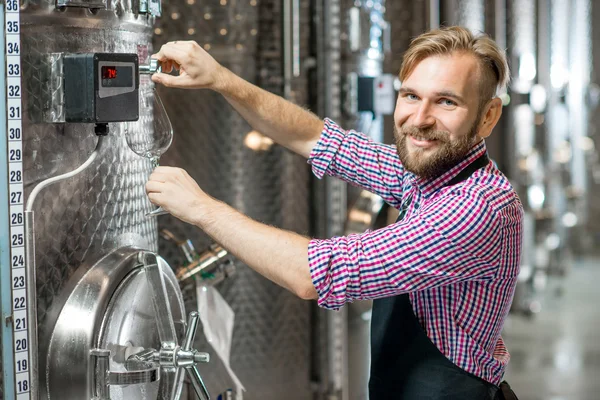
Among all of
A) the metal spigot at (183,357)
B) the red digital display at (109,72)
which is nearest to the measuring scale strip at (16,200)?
the red digital display at (109,72)

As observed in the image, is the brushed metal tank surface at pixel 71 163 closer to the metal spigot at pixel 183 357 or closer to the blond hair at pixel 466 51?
the metal spigot at pixel 183 357

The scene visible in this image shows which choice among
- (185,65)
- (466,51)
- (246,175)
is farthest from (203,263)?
(466,51)

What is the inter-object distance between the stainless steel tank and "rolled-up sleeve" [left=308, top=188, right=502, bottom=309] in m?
0.46

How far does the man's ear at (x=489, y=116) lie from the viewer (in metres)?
2.25

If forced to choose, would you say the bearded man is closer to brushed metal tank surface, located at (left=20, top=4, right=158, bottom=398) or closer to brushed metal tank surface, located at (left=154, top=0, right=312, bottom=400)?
brushed metal tank surface, located at (left=20, top=4, right=158, bottom=398)

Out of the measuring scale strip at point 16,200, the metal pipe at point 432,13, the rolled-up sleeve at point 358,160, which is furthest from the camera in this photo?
the metal pipe at point 432,13

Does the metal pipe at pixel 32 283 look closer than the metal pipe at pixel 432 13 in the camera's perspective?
Yes

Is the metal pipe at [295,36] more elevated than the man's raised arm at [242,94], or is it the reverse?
the metal pipe at [295,36]

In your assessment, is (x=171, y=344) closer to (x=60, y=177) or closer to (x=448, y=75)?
(x=60, y=177)

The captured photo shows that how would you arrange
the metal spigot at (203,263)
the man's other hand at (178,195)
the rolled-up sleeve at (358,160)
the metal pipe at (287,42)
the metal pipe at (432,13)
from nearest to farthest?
the man's other hand at (178,195), the rolled-up sleeve at (358,160), the metal spigot at (203,263), the metal pipe at (287,42), the metal pipe at (432,13)

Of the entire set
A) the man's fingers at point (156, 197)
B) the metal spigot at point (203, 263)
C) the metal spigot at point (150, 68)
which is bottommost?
the metal spigot at point (203, 263)

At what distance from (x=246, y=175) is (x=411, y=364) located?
1.19m

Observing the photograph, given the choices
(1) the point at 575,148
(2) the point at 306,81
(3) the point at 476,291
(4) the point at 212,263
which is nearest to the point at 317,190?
(2) the point at 306,81

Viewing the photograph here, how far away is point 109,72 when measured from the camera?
1.93m
